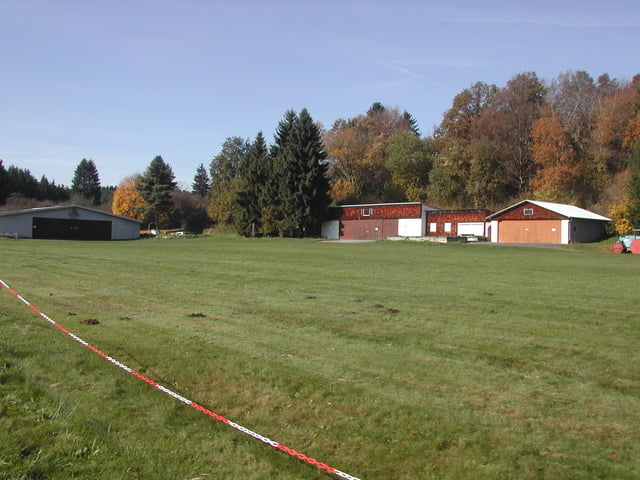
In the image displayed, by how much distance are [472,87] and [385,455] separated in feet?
262

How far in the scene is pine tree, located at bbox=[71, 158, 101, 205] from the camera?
135 m

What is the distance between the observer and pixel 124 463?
4027 mm

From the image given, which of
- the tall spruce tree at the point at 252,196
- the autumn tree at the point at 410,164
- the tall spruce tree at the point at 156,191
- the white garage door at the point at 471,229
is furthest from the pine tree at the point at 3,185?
the white garage door at the point at 471,229

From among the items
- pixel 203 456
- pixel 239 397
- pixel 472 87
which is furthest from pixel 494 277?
pixel 472 87

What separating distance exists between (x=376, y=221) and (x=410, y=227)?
4.69 metres

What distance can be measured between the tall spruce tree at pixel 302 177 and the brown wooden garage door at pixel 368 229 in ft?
15.1

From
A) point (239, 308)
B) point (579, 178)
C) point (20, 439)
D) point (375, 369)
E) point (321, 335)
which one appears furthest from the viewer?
point (579, 178)

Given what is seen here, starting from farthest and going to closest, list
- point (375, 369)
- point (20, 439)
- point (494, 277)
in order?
point (494, 277)
point (375, 369)
point (20, 439)

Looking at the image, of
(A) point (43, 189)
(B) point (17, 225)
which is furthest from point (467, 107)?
(A) point (43, 189)

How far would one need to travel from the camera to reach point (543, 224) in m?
53.3

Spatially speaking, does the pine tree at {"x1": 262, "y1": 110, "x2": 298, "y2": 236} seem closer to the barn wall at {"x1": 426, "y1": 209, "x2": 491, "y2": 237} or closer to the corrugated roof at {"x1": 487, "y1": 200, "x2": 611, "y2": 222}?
the barn wall at {"x1": 426, "y1": 209, "x2": 491, "y2": 237}

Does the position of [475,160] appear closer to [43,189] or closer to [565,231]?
[565,231]

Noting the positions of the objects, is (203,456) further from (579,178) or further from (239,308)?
(579,178)

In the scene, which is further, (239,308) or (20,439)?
(239,308)
